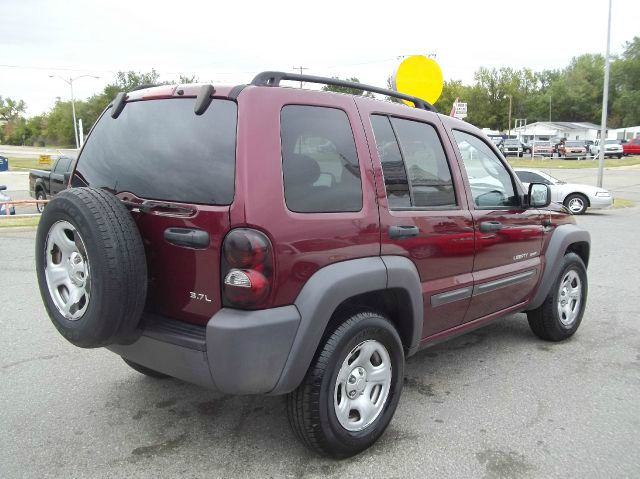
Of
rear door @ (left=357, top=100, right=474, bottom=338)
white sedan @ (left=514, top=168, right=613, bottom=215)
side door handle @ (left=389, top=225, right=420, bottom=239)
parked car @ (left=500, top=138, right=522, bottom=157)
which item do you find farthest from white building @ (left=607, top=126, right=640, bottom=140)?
side door handle @ (left=389, top=225, right=420, bottom=239)

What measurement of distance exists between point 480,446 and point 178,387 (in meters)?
1.98

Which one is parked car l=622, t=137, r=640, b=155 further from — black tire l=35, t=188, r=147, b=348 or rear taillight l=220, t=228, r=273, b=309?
black tire l=35, t=188, r=147, b=348

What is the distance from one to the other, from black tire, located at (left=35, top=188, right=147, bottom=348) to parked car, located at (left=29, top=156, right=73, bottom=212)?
12.7 meters

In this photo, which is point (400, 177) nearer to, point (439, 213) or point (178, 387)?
point (439, 213)

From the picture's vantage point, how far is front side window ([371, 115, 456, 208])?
10.4 ft

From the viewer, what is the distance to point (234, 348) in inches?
95.9

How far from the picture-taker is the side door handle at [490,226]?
3.70m

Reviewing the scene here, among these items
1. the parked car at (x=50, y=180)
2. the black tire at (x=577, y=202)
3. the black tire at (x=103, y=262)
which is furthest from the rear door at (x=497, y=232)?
the parked car at (x=50, y=180)

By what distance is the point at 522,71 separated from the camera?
101938 mm

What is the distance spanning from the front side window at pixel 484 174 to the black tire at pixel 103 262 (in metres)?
2.23

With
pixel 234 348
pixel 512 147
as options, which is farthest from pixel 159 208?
pixel 512 147

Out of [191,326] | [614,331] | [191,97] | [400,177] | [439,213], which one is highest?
[191,97]

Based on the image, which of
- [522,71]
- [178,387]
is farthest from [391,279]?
[522,71]

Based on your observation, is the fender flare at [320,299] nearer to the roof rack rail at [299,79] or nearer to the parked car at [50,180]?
the roof rack rail at [299,79]
